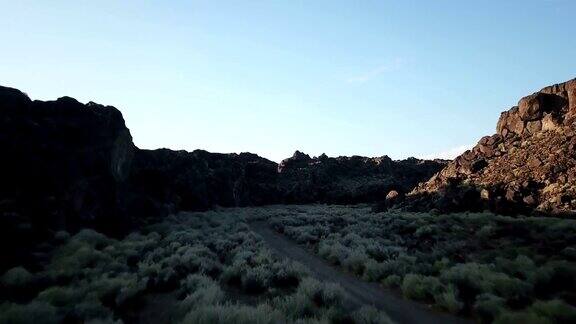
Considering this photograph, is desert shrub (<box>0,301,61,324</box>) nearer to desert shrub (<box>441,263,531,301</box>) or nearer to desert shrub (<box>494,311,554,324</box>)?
desert shrub (<box>494,311,554,324</box>)

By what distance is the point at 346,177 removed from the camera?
89.9 metres

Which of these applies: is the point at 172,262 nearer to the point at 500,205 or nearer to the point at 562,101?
the point at 500,205

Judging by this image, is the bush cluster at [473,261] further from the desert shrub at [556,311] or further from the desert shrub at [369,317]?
the desert shrub at [369,317]

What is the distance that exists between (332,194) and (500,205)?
143 feet

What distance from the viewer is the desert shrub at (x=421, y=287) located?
13.4m

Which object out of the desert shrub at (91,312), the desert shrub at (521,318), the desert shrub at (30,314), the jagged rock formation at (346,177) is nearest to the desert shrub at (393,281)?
the desert shrub at (521,318)

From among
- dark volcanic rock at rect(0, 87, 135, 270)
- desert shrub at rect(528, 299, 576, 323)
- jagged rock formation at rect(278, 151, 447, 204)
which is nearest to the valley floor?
desert shrub at rect(528, 299, 576, 323)

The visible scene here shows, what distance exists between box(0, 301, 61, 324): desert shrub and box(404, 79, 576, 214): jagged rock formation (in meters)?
29.5

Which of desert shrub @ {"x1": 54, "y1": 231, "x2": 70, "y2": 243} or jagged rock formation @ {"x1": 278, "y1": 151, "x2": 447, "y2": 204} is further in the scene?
jagged rock formation @ {"x1": 278, "y1": 151, "x2": 447, "y2": 204}

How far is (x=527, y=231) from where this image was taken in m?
22.0

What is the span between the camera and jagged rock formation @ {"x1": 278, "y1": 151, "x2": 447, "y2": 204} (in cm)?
7456

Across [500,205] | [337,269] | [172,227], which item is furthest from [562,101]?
[172,227]

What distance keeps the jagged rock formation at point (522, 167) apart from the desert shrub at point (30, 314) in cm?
2949

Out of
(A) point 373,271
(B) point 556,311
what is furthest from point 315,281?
(B) point 556,311
